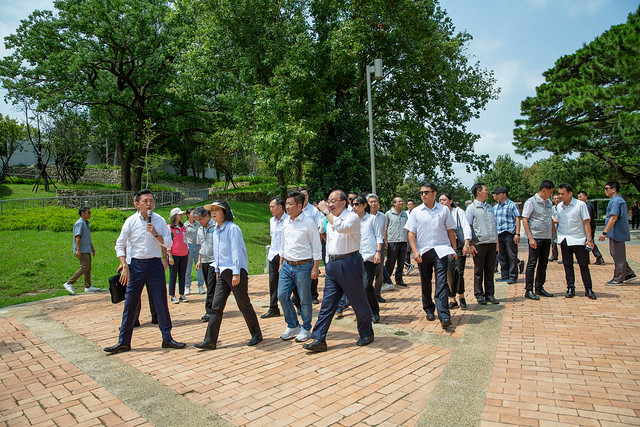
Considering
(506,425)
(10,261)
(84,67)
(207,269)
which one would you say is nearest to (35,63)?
(84,67)

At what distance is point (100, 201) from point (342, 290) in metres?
22.1

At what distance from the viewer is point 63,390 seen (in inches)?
165

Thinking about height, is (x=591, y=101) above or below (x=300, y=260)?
above

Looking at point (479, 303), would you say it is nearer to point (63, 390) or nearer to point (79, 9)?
point (63, 390)

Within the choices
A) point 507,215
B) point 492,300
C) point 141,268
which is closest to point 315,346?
point 141,268

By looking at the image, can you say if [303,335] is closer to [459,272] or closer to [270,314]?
[270,314]

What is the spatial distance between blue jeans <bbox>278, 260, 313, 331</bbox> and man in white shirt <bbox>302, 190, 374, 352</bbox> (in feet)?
1.09

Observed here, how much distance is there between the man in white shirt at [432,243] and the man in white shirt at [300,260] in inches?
59.5

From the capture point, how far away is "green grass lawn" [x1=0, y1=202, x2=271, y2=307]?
9758mm

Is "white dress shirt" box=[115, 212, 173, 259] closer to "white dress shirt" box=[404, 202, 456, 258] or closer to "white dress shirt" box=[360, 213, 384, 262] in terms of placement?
"white dress shirt" box=[360, 213, 384, 262]

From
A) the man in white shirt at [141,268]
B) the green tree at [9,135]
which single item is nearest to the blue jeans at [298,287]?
the man in white shirt at [141,268]

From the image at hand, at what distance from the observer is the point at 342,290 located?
5.21 metres

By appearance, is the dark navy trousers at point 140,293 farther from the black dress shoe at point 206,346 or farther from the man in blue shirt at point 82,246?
the man in blue shirt at point 82,246

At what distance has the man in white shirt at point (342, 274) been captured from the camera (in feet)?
16.8
